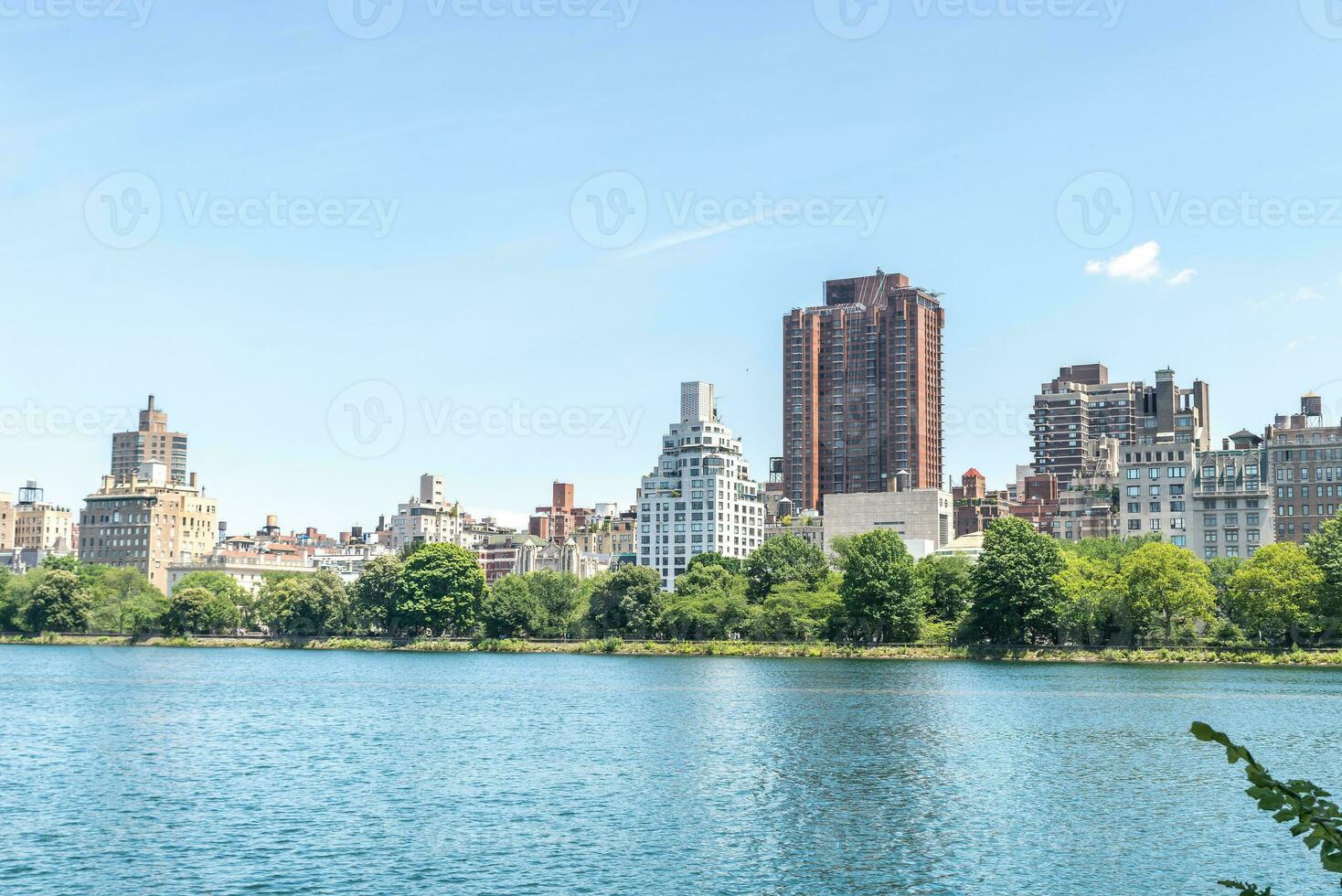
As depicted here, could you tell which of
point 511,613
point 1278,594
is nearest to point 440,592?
point 511,613

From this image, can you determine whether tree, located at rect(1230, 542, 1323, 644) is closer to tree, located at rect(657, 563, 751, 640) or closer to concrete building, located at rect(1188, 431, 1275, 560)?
concrete building, located at rect(1188, 431, 1275, 560)

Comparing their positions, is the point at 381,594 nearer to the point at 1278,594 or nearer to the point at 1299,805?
the point at 1278,594

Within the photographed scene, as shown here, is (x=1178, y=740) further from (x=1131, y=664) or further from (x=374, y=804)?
(x=1131, y=664)

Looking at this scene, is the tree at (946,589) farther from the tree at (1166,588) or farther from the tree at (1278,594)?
the tree at (1278,594)

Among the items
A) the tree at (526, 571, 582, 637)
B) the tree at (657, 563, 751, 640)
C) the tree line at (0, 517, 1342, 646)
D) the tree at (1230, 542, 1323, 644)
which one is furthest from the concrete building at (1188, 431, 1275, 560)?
the tree at (526, 571, 582, 637)

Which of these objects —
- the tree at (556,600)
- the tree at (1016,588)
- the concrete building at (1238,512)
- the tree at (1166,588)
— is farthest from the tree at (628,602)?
the concrete building at (1238,512)

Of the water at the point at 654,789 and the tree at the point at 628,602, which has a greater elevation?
the tree at the point at 628,602

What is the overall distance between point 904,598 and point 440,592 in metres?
73.5

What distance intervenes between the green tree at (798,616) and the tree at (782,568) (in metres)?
9.92

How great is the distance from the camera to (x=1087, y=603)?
145 metres

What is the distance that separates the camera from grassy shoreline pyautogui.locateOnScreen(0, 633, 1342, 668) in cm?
13700

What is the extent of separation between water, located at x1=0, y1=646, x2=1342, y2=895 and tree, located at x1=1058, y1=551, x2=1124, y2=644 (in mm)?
35061

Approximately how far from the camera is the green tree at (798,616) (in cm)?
16138

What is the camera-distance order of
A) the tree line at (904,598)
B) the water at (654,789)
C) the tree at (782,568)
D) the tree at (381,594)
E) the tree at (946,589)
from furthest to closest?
1. the tree at (381,594)
2. the tree at (782,568)
3. the tree at (946,589)
4. the tree line at (904,598)
5. the water at (654,789)
